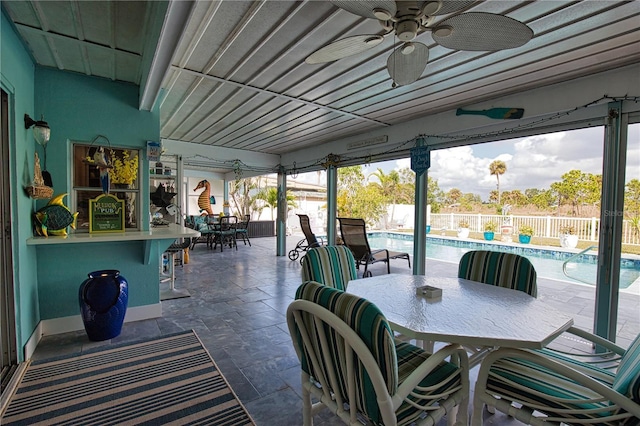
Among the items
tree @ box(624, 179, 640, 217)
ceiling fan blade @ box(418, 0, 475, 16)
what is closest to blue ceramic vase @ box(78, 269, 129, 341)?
ceiling fan blade @ box(418, 0, 475, 16)

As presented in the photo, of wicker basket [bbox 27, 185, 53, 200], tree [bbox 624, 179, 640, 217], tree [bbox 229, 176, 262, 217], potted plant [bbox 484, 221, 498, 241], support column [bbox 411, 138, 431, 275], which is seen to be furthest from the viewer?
tree [bbox 229, 176, 262, 217]

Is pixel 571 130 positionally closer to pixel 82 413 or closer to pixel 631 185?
pixel 631 185

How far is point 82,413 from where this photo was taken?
72.4 inches

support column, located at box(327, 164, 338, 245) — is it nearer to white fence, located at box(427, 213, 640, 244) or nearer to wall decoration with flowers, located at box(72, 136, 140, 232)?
white fence, located at box(427, 213, 640, 244)

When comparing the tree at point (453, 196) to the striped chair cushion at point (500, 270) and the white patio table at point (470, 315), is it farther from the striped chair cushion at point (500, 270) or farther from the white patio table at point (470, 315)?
the white patio table at point (470, 315)

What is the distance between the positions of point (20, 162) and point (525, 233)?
8887 mm

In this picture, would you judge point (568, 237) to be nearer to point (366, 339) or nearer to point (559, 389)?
point (559, 389)

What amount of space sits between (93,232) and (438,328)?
3.28 metres

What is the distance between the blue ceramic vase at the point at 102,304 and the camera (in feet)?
9.01

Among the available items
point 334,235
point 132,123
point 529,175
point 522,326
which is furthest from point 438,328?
point 529,175

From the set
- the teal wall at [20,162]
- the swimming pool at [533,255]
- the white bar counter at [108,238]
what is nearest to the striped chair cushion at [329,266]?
the white bar counter at [108,238]

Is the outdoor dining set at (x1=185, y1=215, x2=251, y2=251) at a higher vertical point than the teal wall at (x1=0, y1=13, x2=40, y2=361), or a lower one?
lower

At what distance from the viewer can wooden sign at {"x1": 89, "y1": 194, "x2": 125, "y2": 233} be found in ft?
10.0

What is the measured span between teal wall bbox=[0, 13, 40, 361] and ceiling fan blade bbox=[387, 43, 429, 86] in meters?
2.51
